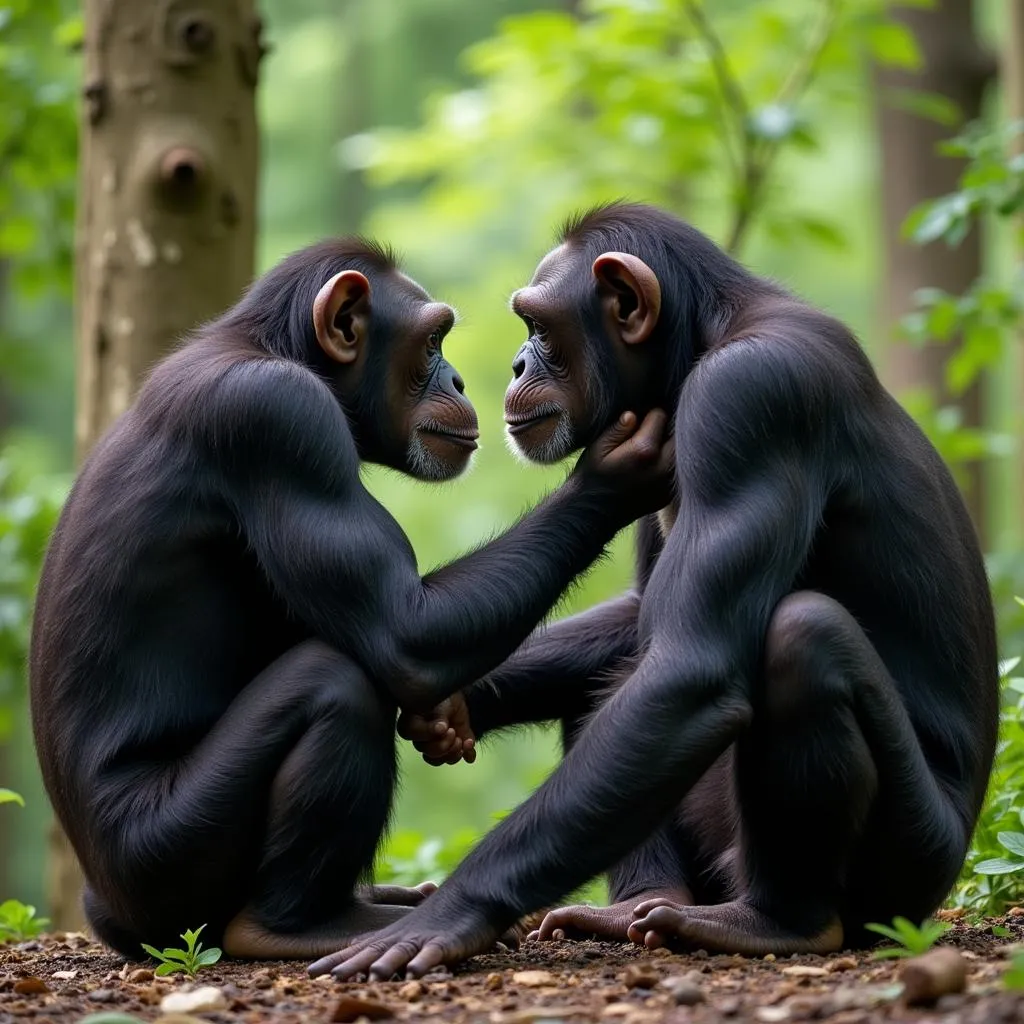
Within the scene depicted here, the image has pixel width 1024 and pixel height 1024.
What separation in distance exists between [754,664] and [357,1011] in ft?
5.22

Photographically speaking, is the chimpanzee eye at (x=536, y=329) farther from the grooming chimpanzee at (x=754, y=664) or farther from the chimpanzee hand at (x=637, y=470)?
the chimpanzee hand at (x=637, y=470)

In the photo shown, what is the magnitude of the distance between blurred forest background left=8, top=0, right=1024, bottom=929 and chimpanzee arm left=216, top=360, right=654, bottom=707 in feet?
4.19

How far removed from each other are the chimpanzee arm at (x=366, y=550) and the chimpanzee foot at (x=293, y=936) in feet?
2.47

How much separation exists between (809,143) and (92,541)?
5879 mm

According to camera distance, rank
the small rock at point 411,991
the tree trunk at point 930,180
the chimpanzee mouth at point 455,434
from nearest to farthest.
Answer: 1. the small rock at point 411,991
2. the chimpanzee mouth at point 455,434
3. the tree trunk at point 930,180

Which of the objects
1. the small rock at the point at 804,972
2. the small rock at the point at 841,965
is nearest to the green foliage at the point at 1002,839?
the small rock at the point at 841,965

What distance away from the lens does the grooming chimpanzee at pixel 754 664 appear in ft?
14.9

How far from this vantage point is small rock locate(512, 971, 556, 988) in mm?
4355

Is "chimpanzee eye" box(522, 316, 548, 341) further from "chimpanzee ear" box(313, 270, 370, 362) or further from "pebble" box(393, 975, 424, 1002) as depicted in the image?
"pebble" box(393, 975, 424, 1002)

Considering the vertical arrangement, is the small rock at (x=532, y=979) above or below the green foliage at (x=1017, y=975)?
below

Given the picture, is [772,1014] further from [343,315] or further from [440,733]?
[343,315]

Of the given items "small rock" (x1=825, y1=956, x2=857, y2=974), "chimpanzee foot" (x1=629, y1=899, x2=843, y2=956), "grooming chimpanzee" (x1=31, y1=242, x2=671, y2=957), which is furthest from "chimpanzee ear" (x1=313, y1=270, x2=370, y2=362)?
"small rock" (x1=825, y1=956, x2=857, y2=974)

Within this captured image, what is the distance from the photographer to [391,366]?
A: 5.97 meters

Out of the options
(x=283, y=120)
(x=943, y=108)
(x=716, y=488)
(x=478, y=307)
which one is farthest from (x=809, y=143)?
(x=283, y=120)
